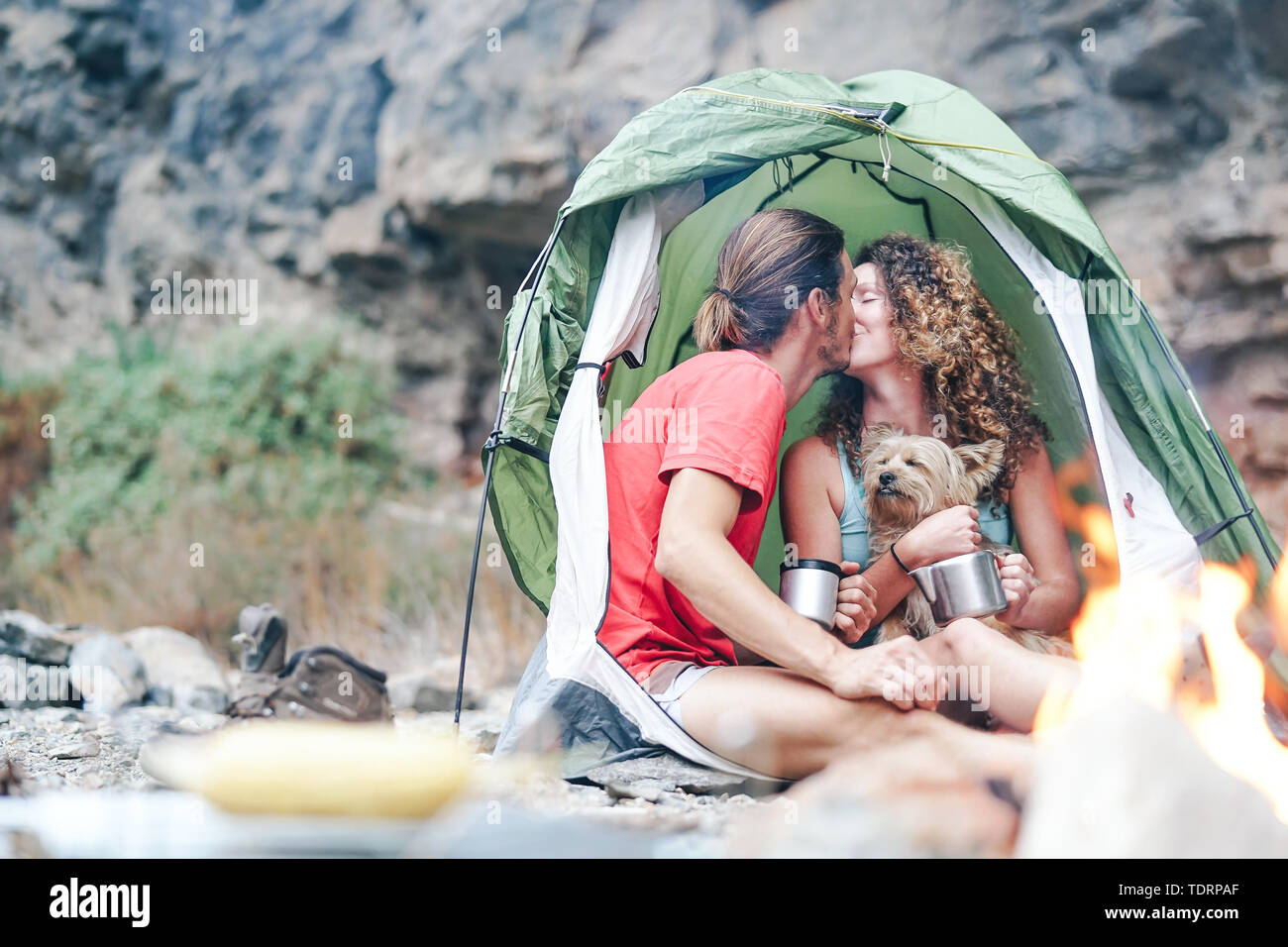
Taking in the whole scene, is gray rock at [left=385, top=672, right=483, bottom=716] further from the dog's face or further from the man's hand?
the man's hand

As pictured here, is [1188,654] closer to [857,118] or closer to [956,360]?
[956,360]

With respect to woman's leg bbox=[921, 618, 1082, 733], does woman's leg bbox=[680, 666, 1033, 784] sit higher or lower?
lower

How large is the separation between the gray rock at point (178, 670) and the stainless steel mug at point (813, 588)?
2.17 meters

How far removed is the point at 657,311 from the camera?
2953 mm

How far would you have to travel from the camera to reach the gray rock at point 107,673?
3.65 metres

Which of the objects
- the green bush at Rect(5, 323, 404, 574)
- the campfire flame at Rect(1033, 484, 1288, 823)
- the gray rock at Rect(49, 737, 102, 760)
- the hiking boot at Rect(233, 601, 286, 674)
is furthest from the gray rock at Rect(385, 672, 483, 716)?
the green bush at Rect(5, 323, 404, 574)

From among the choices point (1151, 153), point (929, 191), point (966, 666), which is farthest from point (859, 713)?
point (1151, 153)

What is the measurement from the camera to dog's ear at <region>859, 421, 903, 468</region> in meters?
2.90

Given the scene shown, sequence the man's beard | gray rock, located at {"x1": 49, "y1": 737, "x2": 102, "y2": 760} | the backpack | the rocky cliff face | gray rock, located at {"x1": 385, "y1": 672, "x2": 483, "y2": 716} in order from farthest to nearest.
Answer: the rocky cliff face, gray rock, located at {"x1": 385, "y1": 672, "x2": 483, "y2": 716}, the backpack, gray rock, located at {"x1": 49, "y1": 737, "x2": 102, "y2": 760}, the man's beard

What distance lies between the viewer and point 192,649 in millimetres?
4598

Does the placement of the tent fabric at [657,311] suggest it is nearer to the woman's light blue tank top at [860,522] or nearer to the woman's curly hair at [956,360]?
the woman's curly hair at [956,360]

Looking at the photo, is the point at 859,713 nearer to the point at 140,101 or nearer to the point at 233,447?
the point at 233,447

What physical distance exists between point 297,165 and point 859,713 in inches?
245

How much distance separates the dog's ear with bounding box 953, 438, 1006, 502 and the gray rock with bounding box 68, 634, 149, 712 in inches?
109
